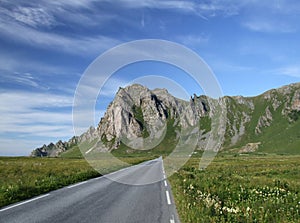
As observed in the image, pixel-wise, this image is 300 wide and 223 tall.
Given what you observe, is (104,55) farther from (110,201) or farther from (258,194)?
(258,194)

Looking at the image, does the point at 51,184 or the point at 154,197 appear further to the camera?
the point at 51,184

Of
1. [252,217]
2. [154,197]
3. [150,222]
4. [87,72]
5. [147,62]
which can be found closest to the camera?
[252,217]

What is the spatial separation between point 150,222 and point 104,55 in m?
13.4

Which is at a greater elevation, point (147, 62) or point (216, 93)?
point (147, 62)

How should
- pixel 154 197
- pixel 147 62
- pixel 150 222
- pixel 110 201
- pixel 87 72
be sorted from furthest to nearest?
pixel 147 62 < pixel 87 72 < pixel 154 197 < pixel 110 201 < pixel 150 222

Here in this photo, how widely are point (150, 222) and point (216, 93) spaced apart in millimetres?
13223

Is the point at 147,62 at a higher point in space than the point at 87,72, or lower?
higher

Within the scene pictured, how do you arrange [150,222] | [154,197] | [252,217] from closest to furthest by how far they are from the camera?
[252,217]
[150,222]
[154,197]

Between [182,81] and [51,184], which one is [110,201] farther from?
[182,81]

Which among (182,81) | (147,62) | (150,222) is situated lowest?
(150,222)

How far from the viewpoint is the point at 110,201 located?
47.4 feet

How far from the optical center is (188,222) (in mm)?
9602

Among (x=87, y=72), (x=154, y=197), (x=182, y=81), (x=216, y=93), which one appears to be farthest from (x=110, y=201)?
(x=182, y=81)

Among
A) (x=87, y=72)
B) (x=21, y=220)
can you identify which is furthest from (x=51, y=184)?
(x=21, y=220)
